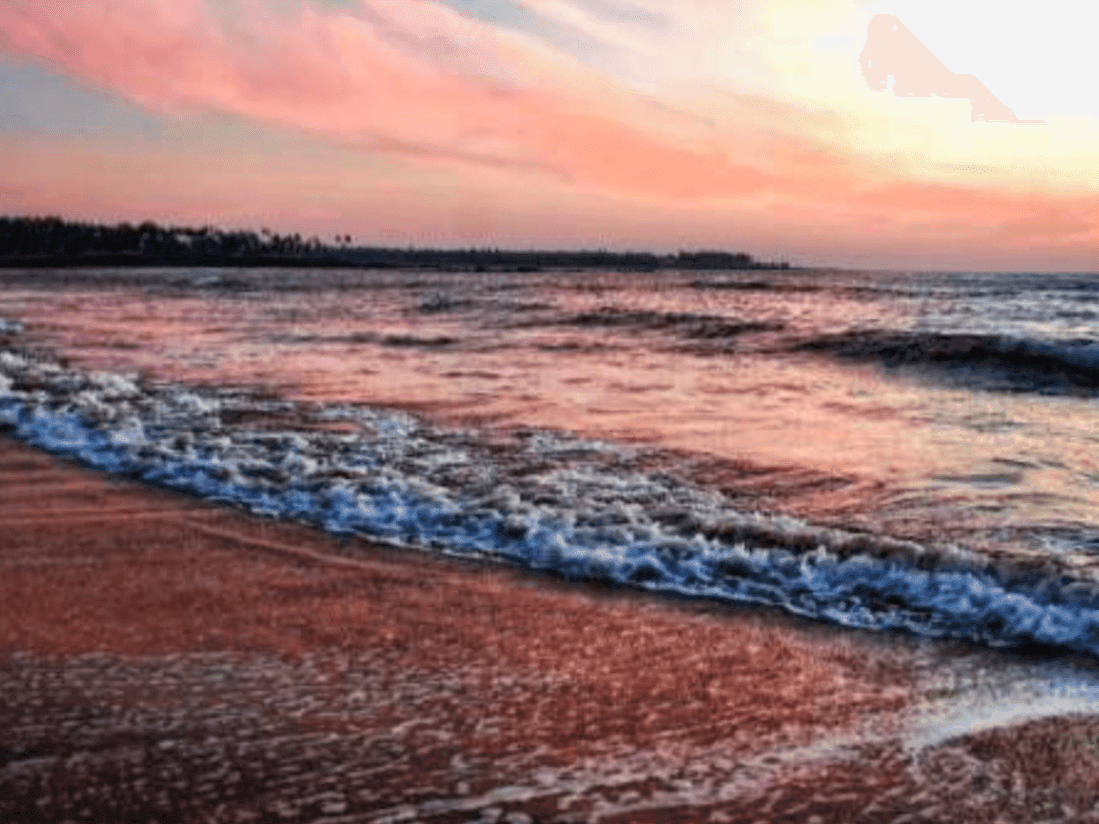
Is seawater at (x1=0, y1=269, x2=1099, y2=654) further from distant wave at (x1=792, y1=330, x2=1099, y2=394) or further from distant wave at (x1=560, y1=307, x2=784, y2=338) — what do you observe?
distant wave at (x1=560, y1=307, x2=784, y2=338)

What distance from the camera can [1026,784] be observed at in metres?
3.96

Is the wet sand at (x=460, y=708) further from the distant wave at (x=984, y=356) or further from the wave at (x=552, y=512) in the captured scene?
the distant wave at (x=984, y=356)

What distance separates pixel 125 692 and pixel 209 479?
4528 millimetres

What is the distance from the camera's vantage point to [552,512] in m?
7.80

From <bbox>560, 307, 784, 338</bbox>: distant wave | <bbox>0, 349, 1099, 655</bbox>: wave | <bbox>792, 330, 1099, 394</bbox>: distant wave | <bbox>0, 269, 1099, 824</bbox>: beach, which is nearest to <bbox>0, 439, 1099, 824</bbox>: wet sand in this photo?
<bbox>0, 269, 1099, 824</bbox>: beach

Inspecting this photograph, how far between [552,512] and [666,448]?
2.81 meters

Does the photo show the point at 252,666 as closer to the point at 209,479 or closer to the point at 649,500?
the point at 649,500

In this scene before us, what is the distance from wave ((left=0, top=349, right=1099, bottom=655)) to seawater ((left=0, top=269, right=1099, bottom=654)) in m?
0.02

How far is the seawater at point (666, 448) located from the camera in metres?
6.52

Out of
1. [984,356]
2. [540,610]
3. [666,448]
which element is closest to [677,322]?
[984,356]

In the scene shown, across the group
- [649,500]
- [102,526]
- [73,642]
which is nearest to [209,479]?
[102,526]

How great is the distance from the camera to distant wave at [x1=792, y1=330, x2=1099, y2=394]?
1847cm

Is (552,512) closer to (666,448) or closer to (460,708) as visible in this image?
(666,448)

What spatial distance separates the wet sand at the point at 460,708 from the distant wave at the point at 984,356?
43.1 ft
